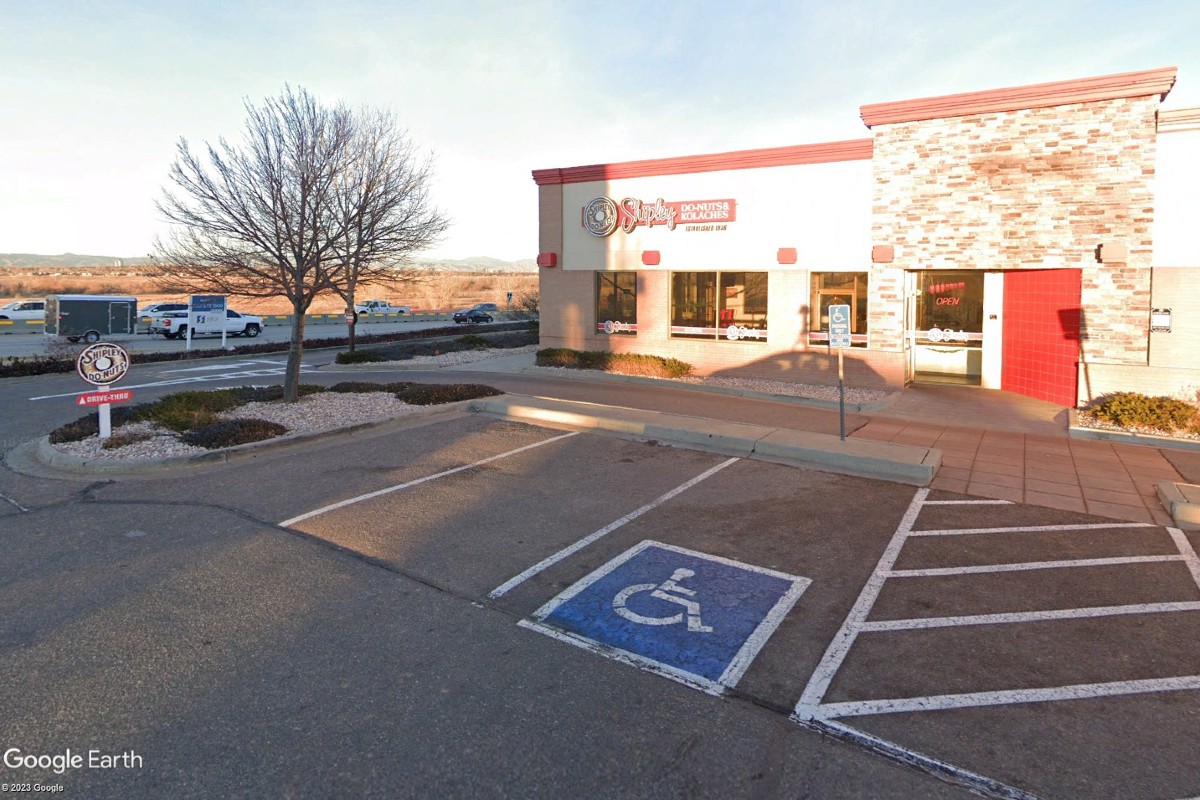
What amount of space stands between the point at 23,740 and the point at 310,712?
1.50m

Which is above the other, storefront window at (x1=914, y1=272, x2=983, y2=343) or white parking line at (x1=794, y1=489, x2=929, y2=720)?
storefront window at (x1=914, y1=272, x2=983, y2=343)

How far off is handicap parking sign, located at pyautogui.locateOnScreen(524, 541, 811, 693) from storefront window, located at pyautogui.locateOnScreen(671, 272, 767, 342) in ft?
45.0

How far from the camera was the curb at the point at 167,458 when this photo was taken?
9.94 m

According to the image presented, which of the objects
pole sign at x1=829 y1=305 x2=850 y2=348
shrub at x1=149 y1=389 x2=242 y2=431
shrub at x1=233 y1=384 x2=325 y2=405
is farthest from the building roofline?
shrub at x1=149 y1=389 x2=242 y2=431

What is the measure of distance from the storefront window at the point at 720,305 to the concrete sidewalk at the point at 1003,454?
375 cm

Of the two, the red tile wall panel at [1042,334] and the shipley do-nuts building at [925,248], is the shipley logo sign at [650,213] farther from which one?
the red tile wall panel at [1042,334]

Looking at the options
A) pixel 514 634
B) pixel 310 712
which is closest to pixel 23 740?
pixel 310 712

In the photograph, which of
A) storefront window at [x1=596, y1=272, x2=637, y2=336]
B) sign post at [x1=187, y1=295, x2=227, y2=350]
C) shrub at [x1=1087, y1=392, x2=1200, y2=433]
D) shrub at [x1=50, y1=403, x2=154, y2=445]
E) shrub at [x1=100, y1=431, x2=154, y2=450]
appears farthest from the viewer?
sign post at [x1=187, y1=295, x2=227, y2=350]

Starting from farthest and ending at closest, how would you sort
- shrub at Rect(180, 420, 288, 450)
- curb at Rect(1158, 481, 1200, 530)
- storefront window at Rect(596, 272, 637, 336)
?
1. storefront window at Rect(596, 272, 637, 336)
2. shrub at Rect(180, 420, 288, 450)
3. curb at Rect(1158, 481, 1200, 530)

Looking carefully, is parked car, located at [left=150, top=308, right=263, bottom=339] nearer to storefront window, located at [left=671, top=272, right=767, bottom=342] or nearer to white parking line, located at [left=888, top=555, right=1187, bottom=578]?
storefront window, located at [left=671, top=272, right=767, bottom=342]

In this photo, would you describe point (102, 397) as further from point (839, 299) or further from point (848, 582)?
point (839, 299)

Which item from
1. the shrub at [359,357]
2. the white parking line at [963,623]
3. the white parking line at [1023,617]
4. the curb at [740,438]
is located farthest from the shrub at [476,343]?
the white parking line at [1023,617]

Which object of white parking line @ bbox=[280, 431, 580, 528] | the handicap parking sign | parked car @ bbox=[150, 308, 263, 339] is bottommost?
the handicap parking sign

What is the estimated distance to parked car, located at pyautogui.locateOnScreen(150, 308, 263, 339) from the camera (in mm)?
37781
